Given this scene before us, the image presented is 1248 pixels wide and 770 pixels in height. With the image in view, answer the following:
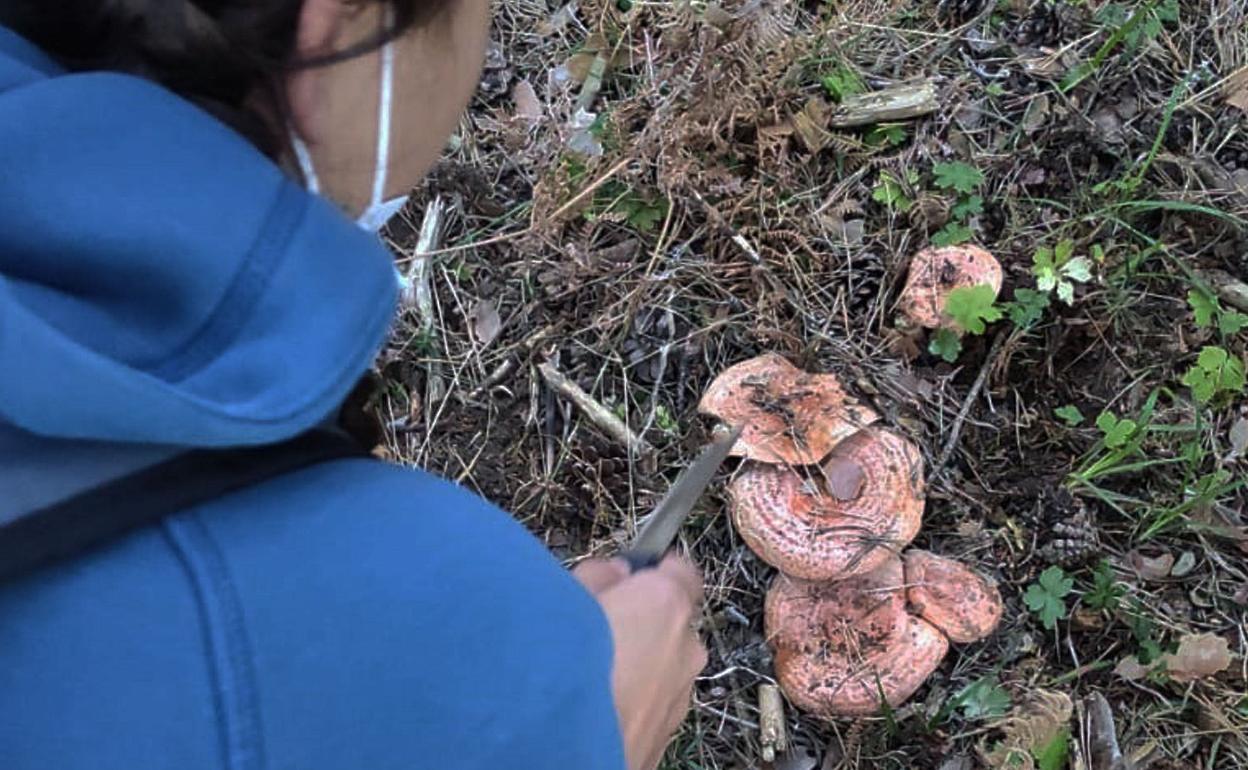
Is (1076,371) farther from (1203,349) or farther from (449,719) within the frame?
(449,719)

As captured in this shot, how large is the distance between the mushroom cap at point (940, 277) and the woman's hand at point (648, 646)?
3.85 feet

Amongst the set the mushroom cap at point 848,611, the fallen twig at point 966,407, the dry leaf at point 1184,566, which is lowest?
the dry leaf at point 1184,566

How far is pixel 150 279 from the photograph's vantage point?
44.8 inches

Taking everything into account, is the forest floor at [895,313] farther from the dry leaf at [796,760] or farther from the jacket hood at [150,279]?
the jacket hood at [150,279]

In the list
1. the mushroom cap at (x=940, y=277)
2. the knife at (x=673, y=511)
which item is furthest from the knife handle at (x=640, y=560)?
the mushroom cap at (x=940, y=277)

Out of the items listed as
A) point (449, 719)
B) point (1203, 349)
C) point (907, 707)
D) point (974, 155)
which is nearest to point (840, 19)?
point (974, 155)

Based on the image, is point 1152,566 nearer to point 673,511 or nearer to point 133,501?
point 673,511

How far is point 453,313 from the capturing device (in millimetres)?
3467

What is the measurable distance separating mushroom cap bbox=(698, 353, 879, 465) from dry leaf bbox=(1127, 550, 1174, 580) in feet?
2.71

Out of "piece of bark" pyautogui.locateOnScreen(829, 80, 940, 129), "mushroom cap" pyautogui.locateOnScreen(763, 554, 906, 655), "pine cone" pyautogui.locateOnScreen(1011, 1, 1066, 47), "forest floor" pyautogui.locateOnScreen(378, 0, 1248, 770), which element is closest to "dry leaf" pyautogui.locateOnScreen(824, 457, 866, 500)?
"mushroom cap" pyautogui.locateOnScreen(763, 554, 906, 655)

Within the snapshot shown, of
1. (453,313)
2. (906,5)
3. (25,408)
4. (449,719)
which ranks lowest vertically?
(453,313)

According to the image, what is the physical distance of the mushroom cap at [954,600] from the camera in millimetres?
2738

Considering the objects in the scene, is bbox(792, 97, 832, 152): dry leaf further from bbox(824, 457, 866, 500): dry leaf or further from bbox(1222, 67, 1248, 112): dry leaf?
bbox(1222, 67, 1248, 112): dry leaf

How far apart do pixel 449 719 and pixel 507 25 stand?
3015mm
